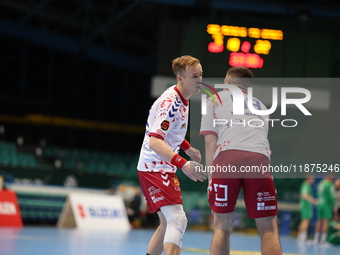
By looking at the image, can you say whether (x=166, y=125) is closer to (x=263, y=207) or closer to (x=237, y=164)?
(x=237, y=164)

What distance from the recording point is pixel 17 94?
31250 mm

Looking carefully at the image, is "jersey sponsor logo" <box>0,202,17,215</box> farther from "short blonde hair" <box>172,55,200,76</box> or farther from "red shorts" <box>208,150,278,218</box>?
"red shorts" <box>208,150,278,218</box>

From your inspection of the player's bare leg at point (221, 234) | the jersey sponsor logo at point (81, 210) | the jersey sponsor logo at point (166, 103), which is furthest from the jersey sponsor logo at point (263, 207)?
the jersey sponsor logo at point (81, 210)

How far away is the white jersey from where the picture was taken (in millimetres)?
4715

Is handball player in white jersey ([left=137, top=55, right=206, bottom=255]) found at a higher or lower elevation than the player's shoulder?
lower

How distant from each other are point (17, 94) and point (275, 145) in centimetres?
1806

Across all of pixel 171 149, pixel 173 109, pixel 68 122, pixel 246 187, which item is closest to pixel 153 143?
pixel 171 149

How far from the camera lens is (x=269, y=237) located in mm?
4605

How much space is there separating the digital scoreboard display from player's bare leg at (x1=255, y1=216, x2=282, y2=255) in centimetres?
1130

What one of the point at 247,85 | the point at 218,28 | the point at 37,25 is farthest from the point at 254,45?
the point at 37,25

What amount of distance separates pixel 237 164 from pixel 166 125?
2.31 feet

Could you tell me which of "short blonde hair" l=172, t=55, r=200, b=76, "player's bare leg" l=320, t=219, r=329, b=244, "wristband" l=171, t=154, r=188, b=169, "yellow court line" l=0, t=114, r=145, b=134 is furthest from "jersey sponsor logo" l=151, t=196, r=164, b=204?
"yellow court line" l=0, t=114, r=145, b=134

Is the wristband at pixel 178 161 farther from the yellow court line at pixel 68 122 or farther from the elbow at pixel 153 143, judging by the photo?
the yellow court line at pixel 68 122

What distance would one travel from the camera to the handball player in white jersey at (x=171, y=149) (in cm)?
475
